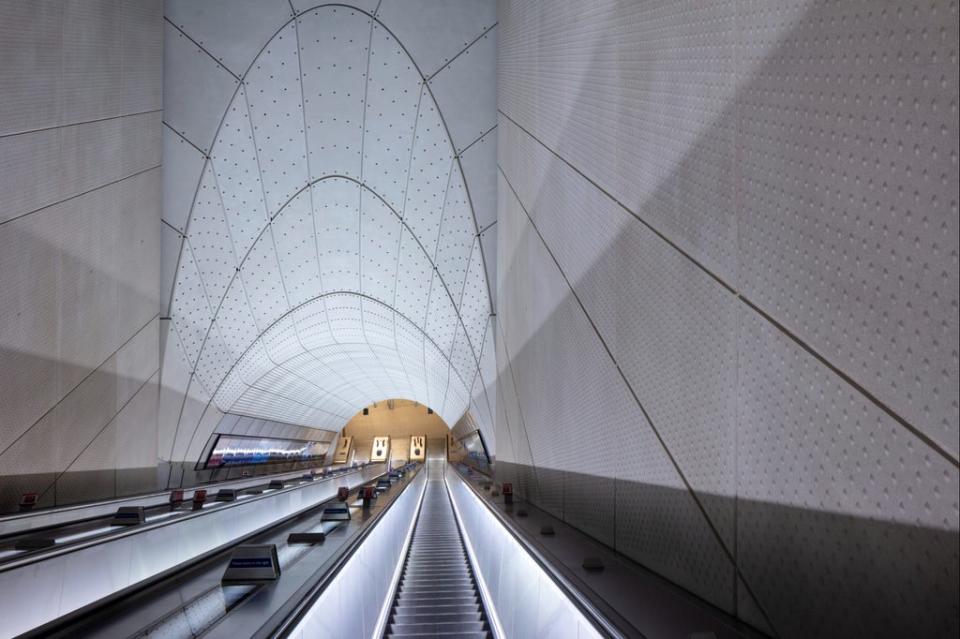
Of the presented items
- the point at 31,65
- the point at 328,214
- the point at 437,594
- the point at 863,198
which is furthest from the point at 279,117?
the point at 863,198

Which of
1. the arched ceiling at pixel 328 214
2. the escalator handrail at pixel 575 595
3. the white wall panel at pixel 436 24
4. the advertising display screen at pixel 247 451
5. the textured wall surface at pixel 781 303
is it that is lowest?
the advertising display screen at pixel 247 451

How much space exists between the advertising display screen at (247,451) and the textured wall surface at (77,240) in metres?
12.2

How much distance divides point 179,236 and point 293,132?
4.16 metres

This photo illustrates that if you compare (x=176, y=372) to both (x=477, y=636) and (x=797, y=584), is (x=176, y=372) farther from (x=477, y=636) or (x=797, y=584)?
(x=797, y=584)

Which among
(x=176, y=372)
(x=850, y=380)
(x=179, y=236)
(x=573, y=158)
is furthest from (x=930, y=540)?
(x=176, y=372)

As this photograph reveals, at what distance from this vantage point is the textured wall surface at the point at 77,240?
1068cm

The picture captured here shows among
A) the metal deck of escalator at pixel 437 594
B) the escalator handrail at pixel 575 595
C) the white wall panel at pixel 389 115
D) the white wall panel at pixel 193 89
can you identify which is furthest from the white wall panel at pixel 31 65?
the escalator handrail at pixel 575 595

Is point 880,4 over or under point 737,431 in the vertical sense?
over

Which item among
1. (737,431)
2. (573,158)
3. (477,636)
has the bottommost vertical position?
(477,636)

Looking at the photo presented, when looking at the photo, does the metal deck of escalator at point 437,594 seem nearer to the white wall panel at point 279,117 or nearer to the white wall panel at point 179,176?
the white wall panel at point 279,117

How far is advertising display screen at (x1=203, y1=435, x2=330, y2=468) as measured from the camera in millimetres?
29567

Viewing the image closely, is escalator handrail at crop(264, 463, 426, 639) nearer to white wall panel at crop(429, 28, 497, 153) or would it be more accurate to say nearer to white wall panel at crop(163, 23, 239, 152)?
white wall panel at crop(429, 28, 497, 153)

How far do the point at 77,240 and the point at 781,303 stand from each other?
13.3 meters

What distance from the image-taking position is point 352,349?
105ft
